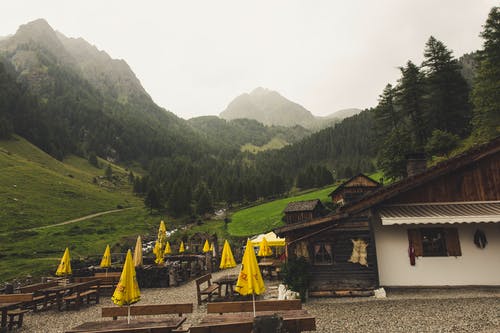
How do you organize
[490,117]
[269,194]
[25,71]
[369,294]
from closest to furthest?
[369,294] → [490,117] → [269,194] → [25,71]

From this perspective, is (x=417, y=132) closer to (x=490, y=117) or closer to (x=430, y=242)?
(x=490, y=117)

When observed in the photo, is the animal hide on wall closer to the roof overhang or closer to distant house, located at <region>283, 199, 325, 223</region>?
the roof overhang

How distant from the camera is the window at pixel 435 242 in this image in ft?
43.3

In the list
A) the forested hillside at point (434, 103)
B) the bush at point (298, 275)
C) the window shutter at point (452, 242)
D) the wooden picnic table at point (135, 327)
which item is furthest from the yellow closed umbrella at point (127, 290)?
the forested hillside at point (434, 103)

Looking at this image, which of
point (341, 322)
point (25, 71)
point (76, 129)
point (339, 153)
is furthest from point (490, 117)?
point (25, 71)

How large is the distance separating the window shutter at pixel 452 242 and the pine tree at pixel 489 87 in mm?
21814

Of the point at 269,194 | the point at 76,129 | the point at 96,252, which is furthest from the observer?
the point at 76,129

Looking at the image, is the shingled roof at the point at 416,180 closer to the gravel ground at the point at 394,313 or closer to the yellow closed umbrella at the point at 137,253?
the gravel ground at the point at 394,313

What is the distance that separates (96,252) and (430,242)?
1472 inches

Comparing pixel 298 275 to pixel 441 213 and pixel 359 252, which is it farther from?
pixel 441 213

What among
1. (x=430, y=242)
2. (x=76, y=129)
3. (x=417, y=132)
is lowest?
(x=430, y=242)

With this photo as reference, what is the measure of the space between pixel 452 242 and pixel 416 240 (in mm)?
1583

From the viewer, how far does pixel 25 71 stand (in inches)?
7603

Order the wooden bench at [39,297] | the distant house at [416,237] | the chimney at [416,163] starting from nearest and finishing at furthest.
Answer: the distant house at [416,237], the wooden bench at [39,297], the chimney at [416,163]
